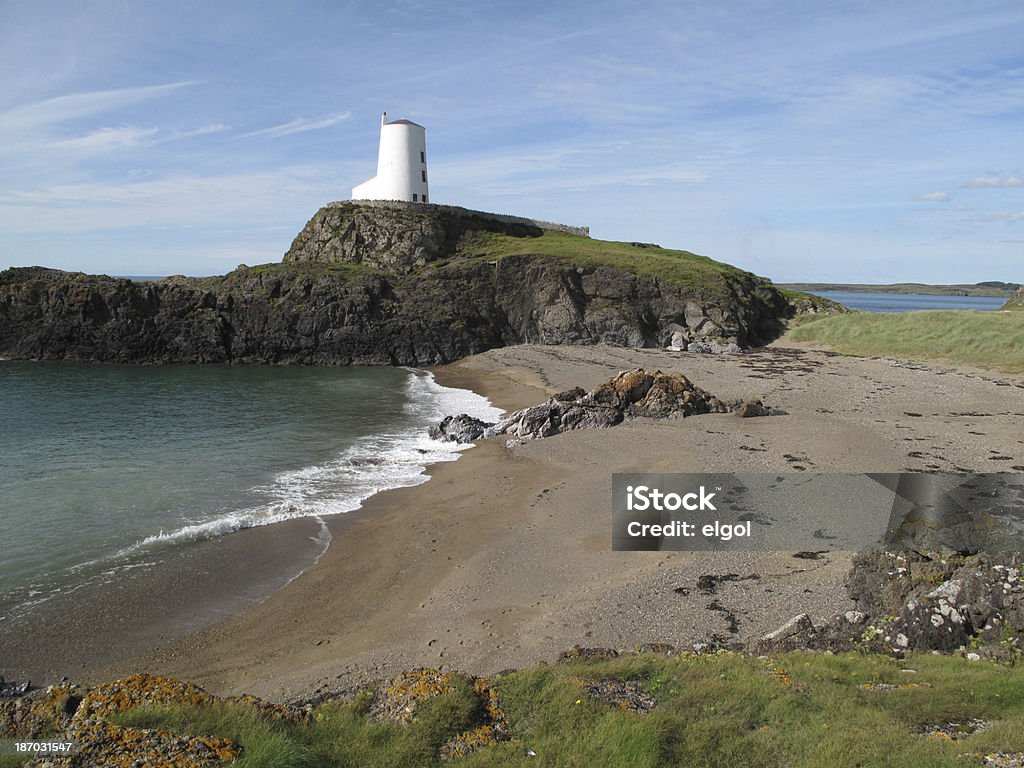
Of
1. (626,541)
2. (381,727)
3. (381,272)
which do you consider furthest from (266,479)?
(381,272)

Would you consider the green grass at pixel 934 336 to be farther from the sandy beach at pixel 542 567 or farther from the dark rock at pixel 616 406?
the dark rock at pixel 616 406

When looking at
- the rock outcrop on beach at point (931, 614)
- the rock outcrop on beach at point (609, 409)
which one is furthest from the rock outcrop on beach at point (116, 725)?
the rock outcrop on beach at point (609, 409)

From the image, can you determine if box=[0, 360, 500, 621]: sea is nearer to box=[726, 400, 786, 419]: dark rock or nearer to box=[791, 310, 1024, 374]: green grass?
box=[726, 400, 786, 419]: dark rock

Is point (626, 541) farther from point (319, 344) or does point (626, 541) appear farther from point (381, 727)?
point (319, 344)

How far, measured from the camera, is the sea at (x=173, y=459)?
20.0m

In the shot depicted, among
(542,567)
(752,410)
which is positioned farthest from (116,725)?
(752,410)

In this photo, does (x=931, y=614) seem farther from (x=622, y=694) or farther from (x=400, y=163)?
(x=400, y=163)

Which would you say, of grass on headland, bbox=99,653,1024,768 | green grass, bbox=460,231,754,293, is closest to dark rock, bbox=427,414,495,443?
grass on headland, bbox=99,653,1024,768

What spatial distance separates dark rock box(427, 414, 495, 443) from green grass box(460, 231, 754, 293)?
48648mm

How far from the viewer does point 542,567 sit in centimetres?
1816

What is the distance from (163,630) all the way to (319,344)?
57288 millimetres

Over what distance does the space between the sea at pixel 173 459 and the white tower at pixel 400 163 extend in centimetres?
4152

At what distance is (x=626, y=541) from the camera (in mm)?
19578

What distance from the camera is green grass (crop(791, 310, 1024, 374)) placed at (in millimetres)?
53656
